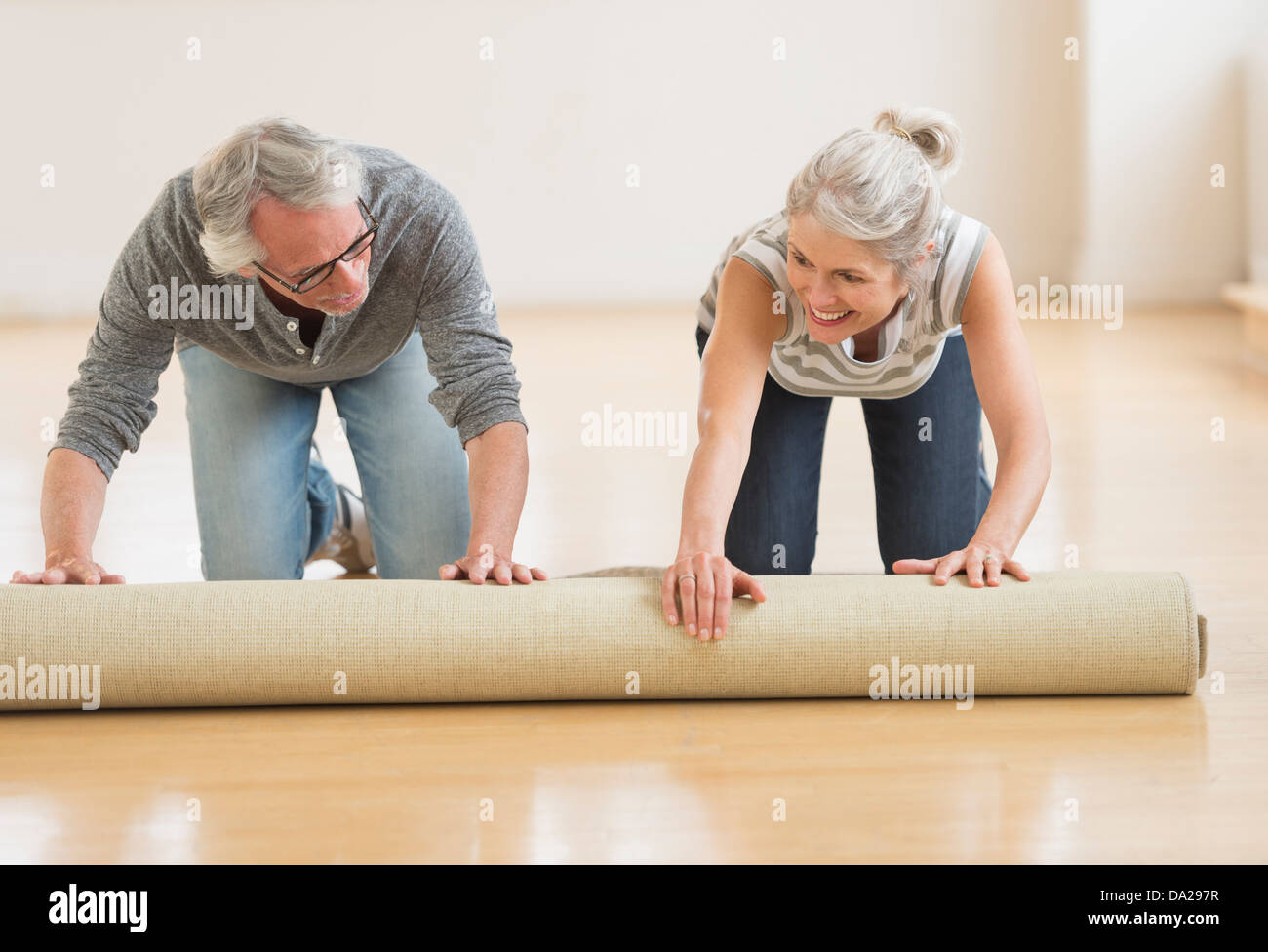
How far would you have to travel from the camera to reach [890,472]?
2.26 meters

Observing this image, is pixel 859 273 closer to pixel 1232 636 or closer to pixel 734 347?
pixel 734 347

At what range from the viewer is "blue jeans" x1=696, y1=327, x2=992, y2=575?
2176 millimetres

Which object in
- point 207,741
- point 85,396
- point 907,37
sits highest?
point 907,37

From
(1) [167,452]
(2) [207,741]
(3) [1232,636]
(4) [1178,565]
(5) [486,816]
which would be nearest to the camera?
(5) [486,816]

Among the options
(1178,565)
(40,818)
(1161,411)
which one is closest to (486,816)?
(40,818)

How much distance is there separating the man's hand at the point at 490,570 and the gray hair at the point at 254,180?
1.54 feet

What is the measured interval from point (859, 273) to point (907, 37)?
574cm

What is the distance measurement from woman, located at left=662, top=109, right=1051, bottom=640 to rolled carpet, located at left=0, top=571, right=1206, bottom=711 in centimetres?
5

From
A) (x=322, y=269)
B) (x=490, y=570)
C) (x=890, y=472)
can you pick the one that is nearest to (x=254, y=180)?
(x=322, y=269)

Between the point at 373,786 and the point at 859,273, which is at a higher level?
the point at 859,273

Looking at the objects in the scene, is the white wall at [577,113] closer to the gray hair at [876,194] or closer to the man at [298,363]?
the man at [298,363]

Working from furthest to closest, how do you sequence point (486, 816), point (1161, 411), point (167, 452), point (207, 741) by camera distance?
point (1161, 411), point (167, 452), point (207, 741), point (486, 816)

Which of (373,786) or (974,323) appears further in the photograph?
(974,323)
